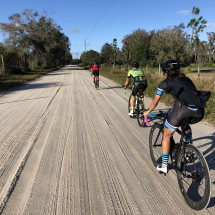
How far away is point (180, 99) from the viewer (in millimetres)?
2312

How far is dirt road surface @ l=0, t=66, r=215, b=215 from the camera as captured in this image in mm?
2471

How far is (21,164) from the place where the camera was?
3.50 meters

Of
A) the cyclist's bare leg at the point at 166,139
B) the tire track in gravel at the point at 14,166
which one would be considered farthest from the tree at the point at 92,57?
the cyclist's bare leg at the point at 166,139

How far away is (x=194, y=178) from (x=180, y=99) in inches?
42.5

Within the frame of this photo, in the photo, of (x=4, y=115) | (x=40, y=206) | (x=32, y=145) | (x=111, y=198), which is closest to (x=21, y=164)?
(x=32, y=145)

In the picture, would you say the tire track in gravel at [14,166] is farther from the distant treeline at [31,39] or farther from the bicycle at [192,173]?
the distant treeline at [31,39]

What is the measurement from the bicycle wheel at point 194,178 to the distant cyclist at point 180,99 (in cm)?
33

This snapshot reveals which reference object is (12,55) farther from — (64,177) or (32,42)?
(64,177)

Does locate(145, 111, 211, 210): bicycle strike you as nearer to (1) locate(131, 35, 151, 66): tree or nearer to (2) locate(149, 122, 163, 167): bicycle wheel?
(2) locate(149, 122, 163, 167): bicycle wheel

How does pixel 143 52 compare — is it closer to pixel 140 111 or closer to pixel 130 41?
pixel 130 41

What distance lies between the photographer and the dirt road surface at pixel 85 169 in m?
2.47

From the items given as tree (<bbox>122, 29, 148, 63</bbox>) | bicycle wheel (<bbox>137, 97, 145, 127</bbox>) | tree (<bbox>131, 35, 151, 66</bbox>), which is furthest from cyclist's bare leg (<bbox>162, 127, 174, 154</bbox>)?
tree (<bbox>122, 29, 148, 63</bbox>)

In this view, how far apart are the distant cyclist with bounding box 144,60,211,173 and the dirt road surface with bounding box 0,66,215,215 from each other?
70 cm

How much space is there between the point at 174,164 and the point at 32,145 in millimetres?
3265
